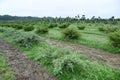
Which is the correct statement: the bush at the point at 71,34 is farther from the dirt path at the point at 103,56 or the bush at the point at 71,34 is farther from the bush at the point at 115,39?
the dirt path at the point at 103,56

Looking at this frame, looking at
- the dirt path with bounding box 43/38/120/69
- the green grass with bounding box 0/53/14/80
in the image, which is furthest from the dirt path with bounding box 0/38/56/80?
the dirt path with bounding box 43/38/120/69

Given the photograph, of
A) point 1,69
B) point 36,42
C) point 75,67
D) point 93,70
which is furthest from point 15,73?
point 36,42

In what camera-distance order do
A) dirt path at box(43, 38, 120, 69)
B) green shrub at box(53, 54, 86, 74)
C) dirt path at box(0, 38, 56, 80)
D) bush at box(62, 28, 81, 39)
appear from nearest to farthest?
dirt path at box(0, 38, 56, 80) → green shrub at box(53, 54, 86, 74) → dirt path at box(43, 38, 120, 69) → bush at box(62, 28, 81, 39)

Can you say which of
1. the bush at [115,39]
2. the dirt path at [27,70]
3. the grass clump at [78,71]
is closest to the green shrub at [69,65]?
the grass clump at [78,71]

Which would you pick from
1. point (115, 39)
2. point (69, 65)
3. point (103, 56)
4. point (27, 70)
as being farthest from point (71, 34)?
point (69, 65)

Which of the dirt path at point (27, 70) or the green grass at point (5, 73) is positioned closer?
the green grass at point (5, 73)

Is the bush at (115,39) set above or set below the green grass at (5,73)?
above

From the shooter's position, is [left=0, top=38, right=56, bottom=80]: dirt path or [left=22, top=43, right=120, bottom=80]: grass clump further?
[left=0, top=38, right=56, bottom=80]: dirt path

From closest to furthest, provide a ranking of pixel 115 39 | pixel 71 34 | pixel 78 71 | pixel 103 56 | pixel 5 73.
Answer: pixel 78 71 < pixel 5 73 < pixel 103 56 < pixel 115 39 < pixel 71 34

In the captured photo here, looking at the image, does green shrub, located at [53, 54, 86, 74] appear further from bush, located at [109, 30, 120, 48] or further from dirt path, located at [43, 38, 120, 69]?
bush, located at [109, 30, 120, 48]

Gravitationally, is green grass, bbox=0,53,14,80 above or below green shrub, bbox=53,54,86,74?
below

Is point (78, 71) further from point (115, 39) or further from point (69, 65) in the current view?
point (115, 39)

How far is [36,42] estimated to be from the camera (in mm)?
14070

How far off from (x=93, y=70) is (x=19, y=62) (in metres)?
3.94
